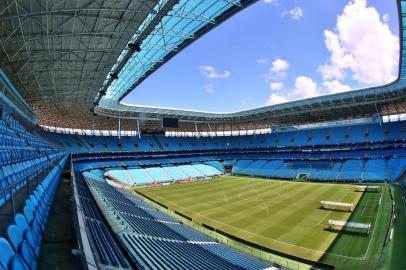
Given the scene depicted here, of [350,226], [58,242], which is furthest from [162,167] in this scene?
[58,242]

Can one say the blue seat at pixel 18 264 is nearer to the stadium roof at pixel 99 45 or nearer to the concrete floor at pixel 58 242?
the concrete floor at pixel 58 242

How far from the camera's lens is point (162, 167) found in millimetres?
66625

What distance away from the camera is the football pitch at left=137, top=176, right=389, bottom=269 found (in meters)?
20.7

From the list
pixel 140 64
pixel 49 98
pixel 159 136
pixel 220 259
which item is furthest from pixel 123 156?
pixel 220 259

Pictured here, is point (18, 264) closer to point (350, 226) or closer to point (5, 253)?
point (5, 253)

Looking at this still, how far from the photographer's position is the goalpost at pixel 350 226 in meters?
23.2

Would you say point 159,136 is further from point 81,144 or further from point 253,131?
point 253,131

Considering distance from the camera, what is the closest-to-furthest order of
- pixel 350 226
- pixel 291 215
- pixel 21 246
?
pixel 21 246 → pixel 350 226 → pixel 291 215

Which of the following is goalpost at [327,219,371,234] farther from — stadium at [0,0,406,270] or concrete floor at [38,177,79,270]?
concrete floor at [38,177,79,270]

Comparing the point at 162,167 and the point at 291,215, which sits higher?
the point at 162,167

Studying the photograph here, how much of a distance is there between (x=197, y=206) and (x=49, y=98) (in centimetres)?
3045

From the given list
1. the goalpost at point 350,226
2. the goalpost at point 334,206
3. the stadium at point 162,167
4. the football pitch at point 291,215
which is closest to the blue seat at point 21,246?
the stadium at point 162,167

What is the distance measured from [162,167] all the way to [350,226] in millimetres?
47882

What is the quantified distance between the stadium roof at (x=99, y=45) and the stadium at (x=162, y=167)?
160 mm
